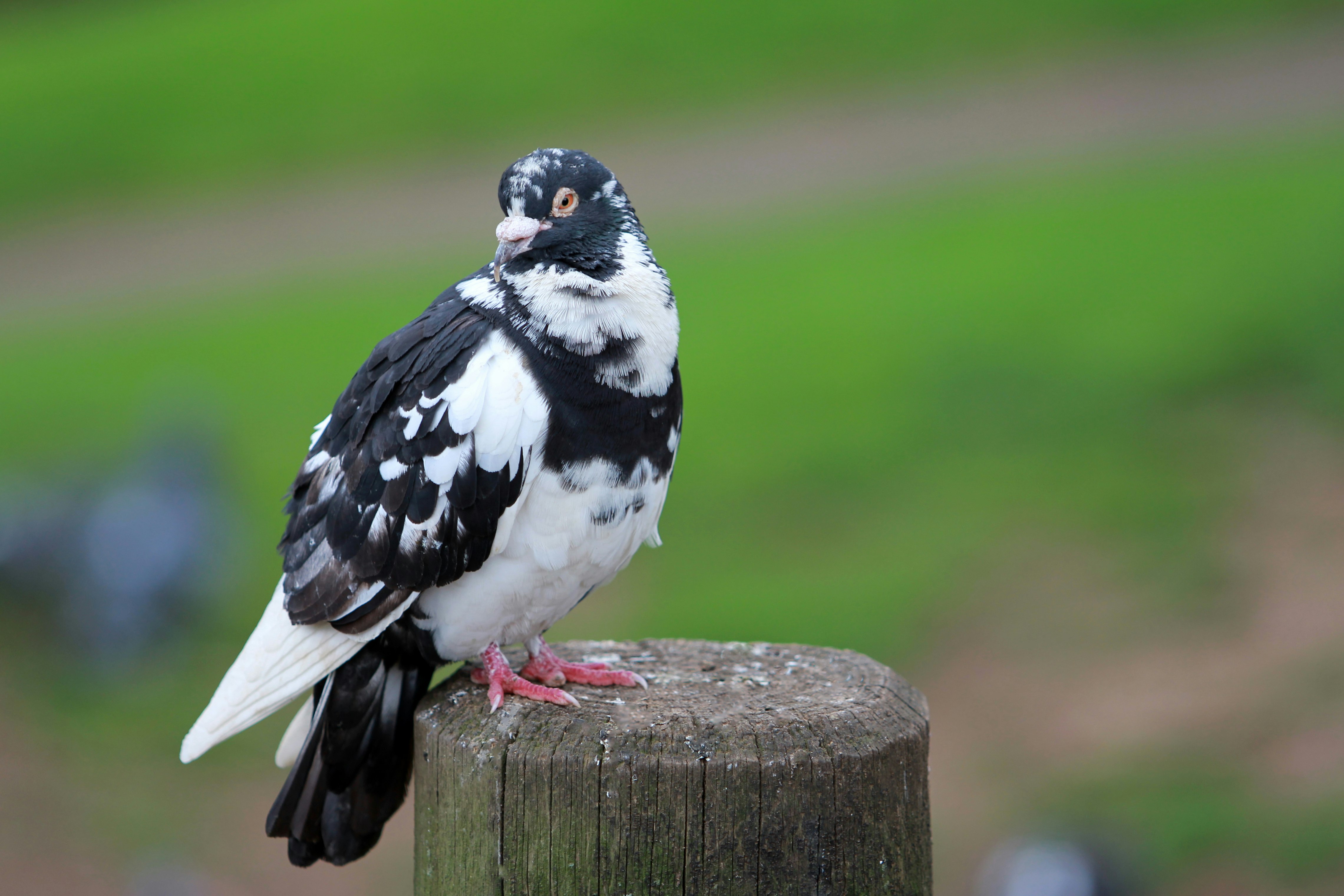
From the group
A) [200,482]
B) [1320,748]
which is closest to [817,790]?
[1320,748]

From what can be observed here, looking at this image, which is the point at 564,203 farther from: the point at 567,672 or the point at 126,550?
the point at 126,550

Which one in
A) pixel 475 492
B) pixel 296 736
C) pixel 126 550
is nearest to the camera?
pixel 475 492

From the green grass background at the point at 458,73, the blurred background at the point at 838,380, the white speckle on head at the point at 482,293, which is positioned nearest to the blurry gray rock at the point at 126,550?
the blurred background at the point at 838,380

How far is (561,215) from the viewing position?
3.67 metres

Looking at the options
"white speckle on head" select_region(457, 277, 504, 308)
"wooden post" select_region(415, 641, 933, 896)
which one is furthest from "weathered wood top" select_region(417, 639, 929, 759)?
"white speckle on head" select_region(457, 277, 504, 308)

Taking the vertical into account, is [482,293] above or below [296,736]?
above

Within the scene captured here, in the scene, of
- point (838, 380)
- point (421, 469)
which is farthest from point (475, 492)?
point (838, 380)

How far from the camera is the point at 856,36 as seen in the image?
23625 millimetres

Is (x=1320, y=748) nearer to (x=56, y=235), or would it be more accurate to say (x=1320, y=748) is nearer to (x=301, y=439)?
(x=301, y=439)

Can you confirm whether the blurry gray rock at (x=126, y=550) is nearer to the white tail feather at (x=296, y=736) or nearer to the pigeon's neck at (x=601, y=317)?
the white tail feather at (x=296, y=736)

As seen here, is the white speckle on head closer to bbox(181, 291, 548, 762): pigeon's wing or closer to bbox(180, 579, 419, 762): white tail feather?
bbox(181, 291, 548, 762): pigeon's wing

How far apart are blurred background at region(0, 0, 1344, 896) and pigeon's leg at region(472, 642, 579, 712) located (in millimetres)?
4051

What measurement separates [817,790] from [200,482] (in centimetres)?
882

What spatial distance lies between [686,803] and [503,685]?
909mm
